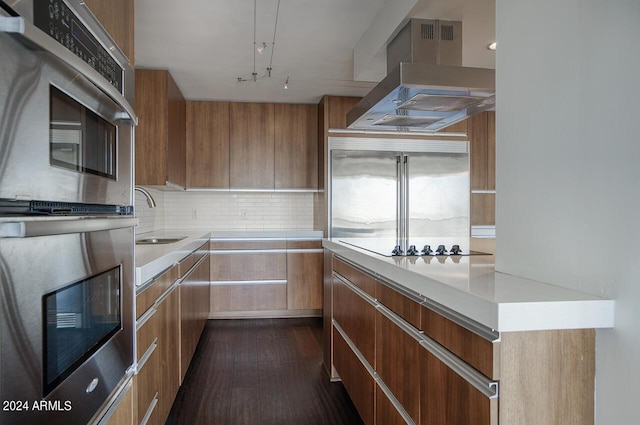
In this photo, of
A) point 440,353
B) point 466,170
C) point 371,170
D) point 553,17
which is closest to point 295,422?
point 440,353

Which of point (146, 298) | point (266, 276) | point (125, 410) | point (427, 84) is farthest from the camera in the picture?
point (266, 276)

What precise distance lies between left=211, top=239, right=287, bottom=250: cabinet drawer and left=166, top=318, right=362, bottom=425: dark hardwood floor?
0.91m

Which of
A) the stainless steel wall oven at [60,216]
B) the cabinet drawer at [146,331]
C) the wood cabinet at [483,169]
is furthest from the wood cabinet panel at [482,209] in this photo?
the stainless steel wall oven at [60,216]

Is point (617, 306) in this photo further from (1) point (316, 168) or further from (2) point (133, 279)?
(1) point (316, 168)

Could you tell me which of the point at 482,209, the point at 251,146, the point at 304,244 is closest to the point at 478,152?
the point at 482,209

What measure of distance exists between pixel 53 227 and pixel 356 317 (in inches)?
71.1

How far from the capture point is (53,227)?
844 millimetres

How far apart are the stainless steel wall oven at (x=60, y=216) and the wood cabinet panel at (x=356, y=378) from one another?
1.20 meters

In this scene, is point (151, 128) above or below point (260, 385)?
above

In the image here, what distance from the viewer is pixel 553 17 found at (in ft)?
4.42

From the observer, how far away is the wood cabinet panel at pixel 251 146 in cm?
496

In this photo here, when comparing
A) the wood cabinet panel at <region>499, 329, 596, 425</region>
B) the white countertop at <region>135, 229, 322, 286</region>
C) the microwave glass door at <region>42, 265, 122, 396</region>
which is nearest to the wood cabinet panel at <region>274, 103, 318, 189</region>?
the white countertop at <region>135, 229, 322, 286</region>

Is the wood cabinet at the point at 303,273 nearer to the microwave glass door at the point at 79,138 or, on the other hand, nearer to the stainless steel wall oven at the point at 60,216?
the stainless steel wall oven at the point at 60,216

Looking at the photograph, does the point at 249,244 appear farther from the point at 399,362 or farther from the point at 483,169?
the point at 399,362
